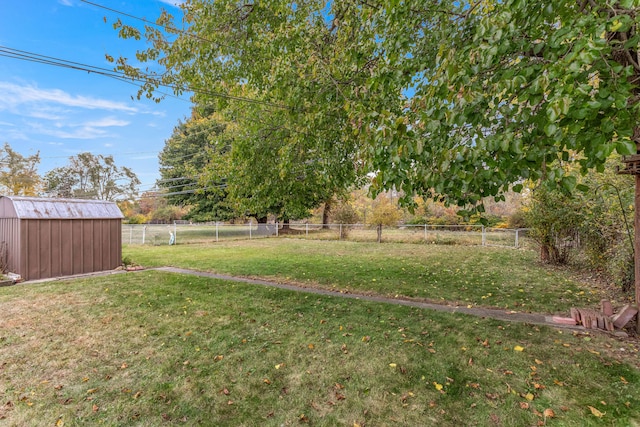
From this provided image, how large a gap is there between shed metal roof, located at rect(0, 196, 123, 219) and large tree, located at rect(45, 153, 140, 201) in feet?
105

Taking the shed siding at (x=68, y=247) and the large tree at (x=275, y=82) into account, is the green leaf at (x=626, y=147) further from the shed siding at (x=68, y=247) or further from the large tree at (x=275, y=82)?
the shed siding at (x=68, y=247)

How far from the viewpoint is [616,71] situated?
6.03ft

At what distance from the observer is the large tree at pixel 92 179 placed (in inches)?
1343

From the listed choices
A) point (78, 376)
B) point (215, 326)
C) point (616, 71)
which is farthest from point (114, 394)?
point (616, 71)

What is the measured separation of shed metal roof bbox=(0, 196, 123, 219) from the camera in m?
7.47

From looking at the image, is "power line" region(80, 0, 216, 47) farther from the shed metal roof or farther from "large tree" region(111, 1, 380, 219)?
the shed metal roof

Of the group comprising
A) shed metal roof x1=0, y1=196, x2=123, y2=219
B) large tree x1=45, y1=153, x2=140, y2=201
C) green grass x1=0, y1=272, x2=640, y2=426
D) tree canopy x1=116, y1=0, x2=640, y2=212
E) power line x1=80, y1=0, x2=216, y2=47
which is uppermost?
large tree x1=45, y1=153, x2=140, y2=201

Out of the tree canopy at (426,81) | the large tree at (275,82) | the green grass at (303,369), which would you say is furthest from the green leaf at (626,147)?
the large tree at (275,82)

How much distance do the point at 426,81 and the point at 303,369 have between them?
11.9 ft

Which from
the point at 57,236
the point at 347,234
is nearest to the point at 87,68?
the point at 57,236

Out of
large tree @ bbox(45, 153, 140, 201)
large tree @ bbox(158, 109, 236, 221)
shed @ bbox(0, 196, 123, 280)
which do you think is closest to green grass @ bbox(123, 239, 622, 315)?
shed @ bbox(0, 196, 123, 280)

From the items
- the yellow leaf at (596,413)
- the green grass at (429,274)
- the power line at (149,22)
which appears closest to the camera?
the yellow leaf at (596,413)

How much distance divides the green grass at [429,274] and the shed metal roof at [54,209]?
7.14 ft

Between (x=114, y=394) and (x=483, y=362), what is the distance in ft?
11.7
